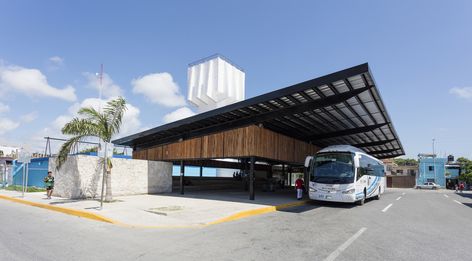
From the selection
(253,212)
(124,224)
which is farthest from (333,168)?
(124,224)

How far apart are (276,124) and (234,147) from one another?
180 inches

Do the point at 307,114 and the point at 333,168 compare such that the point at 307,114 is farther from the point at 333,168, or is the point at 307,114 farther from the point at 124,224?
the point at 124,224

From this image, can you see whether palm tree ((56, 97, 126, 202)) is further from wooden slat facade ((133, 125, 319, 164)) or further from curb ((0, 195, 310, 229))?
wooden slat facade ((133, 125, 319, 164))

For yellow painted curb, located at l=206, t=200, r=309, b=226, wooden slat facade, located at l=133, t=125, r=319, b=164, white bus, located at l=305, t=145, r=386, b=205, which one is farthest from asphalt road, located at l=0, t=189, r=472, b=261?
wooden slat facade, located at l=133, t=125, r=319, b=164

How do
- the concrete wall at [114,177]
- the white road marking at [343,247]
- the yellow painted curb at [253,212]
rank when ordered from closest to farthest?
the white road marking at [343,247] → the yellow painted curb at [253,212] → the concrete wall at [114,177]

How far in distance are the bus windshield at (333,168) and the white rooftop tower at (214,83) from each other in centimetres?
3048

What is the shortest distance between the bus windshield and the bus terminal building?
2.84 m

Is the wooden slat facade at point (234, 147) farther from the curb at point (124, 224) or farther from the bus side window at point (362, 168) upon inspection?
the bus side window at point (362, 168)

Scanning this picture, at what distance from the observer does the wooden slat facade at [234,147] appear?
17.6 metres

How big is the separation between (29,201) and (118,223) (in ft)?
27.4

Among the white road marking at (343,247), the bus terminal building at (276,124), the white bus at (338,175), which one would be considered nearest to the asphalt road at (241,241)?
the white road marking at (343,247)

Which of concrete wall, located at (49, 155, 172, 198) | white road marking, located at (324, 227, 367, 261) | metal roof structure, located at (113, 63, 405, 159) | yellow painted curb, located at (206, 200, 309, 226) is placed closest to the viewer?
white road marking, located at (324, 227, 367, 261)

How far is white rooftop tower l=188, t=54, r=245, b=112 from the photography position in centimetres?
4603

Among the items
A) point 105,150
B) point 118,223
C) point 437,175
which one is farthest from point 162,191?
point 437,175
